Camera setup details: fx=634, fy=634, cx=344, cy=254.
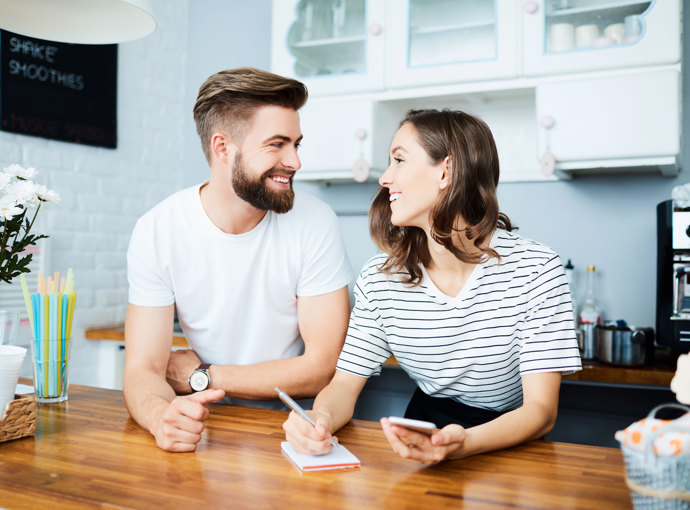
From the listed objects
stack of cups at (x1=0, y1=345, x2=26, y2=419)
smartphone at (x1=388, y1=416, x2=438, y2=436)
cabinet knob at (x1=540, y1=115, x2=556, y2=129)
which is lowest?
smartphone at (x1=388, y1=416, x2=438, y2=436)

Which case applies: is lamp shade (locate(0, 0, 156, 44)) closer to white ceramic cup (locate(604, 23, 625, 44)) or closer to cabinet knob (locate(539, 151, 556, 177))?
cabinet knob (locate(539, 151, 556, 177))

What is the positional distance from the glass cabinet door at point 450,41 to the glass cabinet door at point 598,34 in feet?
0.28

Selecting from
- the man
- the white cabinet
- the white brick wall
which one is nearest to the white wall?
the white brick wall

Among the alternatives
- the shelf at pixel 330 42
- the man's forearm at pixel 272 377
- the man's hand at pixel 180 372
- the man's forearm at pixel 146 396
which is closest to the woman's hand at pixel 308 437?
the man's forearm at pixel 146 396

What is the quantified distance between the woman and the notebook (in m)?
0.21

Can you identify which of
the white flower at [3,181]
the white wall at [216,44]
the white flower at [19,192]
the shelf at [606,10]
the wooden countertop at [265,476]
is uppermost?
the white wall at [216,44]

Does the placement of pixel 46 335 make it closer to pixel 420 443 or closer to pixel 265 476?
pixel 265 476

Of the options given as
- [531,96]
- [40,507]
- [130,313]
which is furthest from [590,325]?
[40,507]

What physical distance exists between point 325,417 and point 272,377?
36cm

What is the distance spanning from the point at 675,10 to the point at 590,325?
3.63ft

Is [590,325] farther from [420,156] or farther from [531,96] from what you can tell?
[420,156]

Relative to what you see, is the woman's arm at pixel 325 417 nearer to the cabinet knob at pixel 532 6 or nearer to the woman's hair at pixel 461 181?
the woman's hair at pixel 461 181

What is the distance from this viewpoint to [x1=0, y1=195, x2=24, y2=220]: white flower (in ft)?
4.03

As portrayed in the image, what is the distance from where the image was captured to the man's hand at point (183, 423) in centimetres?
110
